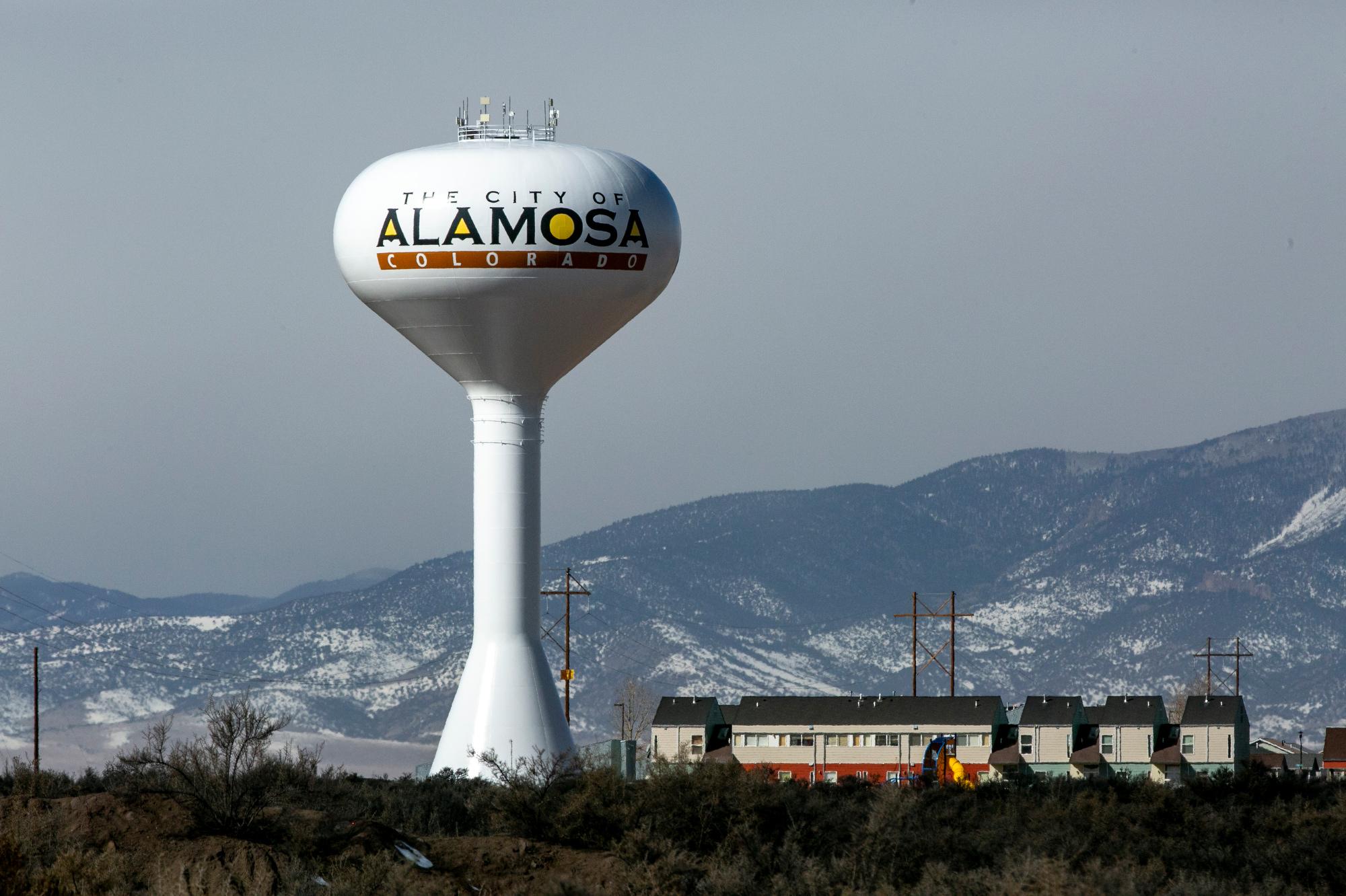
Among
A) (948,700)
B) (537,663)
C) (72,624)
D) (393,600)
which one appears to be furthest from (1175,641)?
(537,663)

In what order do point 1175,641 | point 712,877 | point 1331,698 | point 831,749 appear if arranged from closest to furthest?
point 712,877
point 831,749
point 1331,698
point 1175,641

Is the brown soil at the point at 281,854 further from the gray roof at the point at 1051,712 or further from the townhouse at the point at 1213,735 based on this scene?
the townhouse at the point at 1213,735

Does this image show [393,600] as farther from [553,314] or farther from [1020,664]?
[553,314]

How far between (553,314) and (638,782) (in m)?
8.51

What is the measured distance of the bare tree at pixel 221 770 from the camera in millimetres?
27672

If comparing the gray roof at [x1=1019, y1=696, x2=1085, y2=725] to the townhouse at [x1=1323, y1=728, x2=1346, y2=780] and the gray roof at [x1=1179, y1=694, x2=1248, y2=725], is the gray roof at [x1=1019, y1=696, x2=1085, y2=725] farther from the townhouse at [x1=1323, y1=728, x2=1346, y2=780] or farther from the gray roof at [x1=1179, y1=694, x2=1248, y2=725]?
the townhouse at [x1=1323, y1=728, x2=1346, y2=780]

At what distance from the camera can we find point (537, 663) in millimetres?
37000

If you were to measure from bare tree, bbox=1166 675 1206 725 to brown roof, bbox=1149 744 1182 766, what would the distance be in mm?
2158

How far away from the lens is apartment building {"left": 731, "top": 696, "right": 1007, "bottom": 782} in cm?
5850

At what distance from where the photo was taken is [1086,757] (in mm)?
59344

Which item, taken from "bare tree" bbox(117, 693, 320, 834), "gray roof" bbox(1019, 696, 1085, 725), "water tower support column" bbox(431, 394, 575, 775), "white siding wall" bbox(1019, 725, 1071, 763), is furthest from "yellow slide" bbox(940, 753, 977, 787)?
"bare tree" bbox(117, 693, 320, 834)

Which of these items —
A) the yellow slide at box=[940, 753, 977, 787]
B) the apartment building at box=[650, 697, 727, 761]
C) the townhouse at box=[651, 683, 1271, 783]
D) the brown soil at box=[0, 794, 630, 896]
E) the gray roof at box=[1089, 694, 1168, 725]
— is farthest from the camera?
the gray roof at box=[1089, 694, 1168, 725]

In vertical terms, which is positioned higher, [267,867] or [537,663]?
[537,663]

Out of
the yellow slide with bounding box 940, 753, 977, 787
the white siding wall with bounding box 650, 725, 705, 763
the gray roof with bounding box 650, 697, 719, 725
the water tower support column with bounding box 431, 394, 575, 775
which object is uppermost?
the water tower support column with bounding box 431, 394, 575, 775
